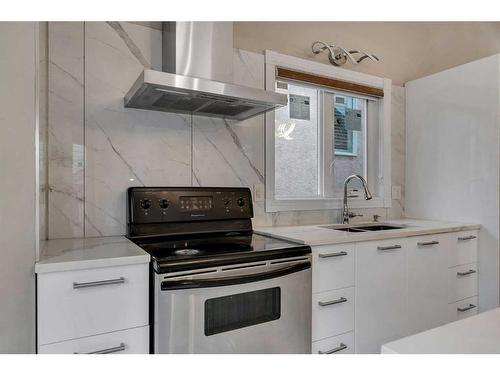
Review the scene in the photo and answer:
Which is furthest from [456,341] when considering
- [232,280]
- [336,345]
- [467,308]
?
[467,308]

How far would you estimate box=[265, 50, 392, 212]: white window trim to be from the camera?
2293 millimetres

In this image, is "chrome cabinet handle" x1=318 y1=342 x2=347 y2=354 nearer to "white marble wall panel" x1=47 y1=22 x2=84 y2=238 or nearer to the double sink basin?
the double sink basin

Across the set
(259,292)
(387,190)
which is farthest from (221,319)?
(387,190)

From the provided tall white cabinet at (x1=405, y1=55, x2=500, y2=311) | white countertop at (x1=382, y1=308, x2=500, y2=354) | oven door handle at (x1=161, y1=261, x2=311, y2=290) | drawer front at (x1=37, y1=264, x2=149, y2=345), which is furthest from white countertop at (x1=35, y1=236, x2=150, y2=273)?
tall white cabinet at (x1=405, y1=55, x2=500, y2=311)

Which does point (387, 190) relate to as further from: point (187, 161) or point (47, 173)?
point (47, 173)

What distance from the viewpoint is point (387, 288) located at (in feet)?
6.41

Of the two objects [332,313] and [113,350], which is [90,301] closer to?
[113,350]

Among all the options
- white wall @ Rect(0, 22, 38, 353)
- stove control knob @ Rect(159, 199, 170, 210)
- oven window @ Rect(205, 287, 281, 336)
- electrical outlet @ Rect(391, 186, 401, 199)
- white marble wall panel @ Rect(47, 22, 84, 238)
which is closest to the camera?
white wall @ Rect(0, 22, 38, 353)

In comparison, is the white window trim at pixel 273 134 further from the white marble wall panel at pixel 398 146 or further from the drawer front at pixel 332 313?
the drawer front at pixel 332 313

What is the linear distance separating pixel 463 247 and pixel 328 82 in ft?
4.87

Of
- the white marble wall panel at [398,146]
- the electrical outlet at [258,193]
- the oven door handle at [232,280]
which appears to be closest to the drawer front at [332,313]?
the oven door handle at [232,280]

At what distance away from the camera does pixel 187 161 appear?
2021 mm

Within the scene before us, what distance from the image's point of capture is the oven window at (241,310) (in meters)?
1.35

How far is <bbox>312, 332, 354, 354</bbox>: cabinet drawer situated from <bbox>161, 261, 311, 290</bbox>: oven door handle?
433 millimetres
